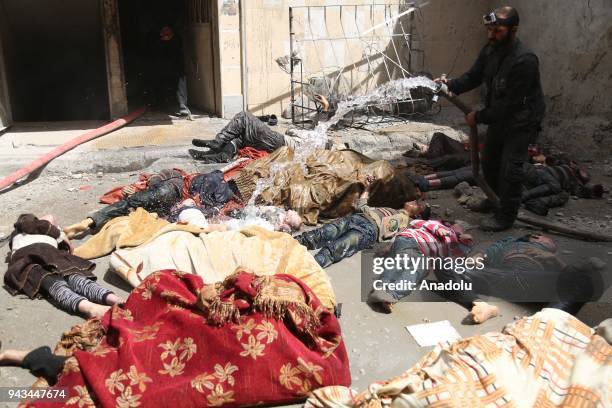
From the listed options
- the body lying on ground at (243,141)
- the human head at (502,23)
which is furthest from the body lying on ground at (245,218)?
the human head at (502,23)

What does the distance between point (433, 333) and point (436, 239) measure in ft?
2.54

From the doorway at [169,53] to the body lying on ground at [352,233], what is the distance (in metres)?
4.46

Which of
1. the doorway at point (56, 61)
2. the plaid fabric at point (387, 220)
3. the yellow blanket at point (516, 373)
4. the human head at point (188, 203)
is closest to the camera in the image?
the yellow blanket at point (516, 373)

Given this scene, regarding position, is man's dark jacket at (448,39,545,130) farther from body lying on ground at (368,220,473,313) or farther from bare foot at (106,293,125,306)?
bare foot at (106,293,125,306)

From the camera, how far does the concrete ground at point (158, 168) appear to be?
9.87 feet

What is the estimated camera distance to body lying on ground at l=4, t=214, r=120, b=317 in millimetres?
3215

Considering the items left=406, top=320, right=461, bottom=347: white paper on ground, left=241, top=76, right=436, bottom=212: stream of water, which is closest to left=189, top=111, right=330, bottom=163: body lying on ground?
left=241, top=76, right=436, bottom=212: stream of water

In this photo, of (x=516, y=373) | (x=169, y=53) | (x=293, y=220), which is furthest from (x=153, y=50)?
(x=516, y=373)

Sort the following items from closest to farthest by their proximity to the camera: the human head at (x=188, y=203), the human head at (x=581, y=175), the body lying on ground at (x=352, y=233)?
1. the body lying on ground at (x=352, y=233)
2. the human head at (x=188, y=203)
3. the human head at (x=581, y=175)

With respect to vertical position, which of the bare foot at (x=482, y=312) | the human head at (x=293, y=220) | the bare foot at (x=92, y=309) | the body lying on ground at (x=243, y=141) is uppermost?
the body lying on ground at (x=243, y=141)

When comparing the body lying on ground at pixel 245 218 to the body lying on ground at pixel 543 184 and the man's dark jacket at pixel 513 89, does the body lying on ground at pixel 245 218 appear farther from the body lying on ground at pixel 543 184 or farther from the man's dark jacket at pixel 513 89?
the man's dark jacket at pixel 513 89

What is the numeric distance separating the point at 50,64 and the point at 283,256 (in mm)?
8834

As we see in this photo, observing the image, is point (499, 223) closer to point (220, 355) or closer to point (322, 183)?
point (322, 183)

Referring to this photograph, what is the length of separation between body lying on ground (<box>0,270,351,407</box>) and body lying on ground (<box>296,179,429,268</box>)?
1307 mm
